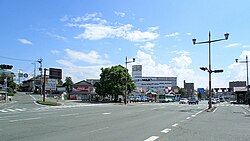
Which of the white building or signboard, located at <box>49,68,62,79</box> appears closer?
signboard, located at <box>49,68,62,79</box>

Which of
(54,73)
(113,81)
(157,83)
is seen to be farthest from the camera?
(157,83)

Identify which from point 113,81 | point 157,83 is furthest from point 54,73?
point 157,83

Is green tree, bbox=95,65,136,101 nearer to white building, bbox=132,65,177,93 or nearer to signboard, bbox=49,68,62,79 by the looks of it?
signboard, bbox=49,68,62,79

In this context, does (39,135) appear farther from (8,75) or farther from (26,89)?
(26,89)

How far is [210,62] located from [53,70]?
45.9 meters

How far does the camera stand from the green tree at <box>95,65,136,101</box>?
70312mm

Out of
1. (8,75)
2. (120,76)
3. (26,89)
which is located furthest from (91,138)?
(26,89)

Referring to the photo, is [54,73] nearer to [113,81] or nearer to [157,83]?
[113,81]

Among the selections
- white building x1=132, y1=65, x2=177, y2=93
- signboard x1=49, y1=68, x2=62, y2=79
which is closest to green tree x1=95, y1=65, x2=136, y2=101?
signboard x1=49, y1=68, x2=62, y2=79

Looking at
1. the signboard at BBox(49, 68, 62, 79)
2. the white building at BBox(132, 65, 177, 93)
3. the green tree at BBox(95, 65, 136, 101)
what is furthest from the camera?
the white building at BBox(132, 65, 177, 93)

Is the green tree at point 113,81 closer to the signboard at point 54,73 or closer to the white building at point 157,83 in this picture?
the signboard at point 54,73

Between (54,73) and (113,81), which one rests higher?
(54,73)

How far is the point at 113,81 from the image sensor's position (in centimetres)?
7094

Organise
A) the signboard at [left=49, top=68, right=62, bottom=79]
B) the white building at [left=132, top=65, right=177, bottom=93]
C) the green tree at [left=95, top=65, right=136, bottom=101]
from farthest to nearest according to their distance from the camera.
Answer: the white building at [left=132, top=65, right=177, bottom=93], the green tree at [left=95, top=65, right=136, bottom=101], the signboard at [left=49, top=68, right=62, bottom=79]
